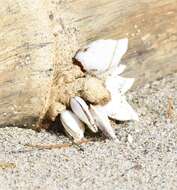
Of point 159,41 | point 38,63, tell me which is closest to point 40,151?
Answer: point 38,63

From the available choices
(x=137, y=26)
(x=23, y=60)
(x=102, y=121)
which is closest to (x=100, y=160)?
(x=102, y=121)

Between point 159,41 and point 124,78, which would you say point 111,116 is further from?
point 159,41

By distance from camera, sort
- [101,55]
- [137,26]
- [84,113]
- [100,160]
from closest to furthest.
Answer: [100,160]
[84,113]
[101,55]
[137,26]

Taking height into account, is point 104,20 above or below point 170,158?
above

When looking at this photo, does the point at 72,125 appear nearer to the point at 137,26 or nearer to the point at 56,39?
the point at 56,39

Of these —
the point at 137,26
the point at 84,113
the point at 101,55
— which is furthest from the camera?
the point at 137,26

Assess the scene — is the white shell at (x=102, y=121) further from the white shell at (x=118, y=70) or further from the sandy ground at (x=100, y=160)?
the white shell at (x=118, y=70)
